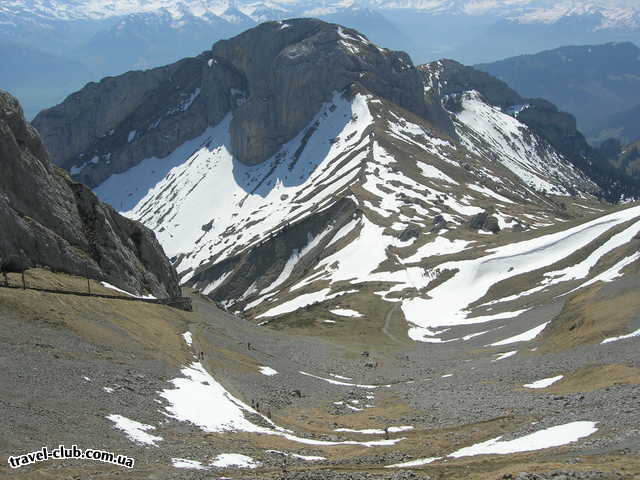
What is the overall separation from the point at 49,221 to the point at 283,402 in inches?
1347

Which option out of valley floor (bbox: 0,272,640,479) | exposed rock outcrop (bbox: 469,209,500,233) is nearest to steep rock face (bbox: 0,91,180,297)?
valley floor (bbox: 0,272,640,479)

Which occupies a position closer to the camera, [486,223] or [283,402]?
[283,402]

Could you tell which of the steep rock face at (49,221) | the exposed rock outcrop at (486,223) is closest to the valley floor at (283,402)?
the steep rock face at (49,221)

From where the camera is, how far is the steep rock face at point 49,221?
207 ft

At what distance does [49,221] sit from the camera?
7006 cm

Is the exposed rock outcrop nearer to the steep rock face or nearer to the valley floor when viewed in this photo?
the valley floor

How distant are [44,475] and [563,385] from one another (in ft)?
126

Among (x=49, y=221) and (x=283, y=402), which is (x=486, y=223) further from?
(x=283, y=402)

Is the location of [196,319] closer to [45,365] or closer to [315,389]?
[315,389]

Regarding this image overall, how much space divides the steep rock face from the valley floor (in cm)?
388

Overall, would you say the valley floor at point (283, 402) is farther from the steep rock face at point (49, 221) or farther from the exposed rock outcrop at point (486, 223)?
the exposed rock outcrop at point (486, 223)

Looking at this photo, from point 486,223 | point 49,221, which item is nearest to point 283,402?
point 49,221

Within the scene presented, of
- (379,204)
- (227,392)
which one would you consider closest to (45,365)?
(227,392)

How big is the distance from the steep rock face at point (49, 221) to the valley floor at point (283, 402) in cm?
388
